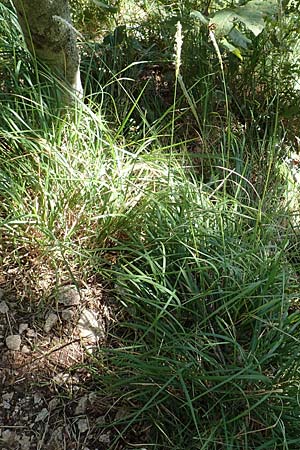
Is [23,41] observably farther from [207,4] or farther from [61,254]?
[61,254]

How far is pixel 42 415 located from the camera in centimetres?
179

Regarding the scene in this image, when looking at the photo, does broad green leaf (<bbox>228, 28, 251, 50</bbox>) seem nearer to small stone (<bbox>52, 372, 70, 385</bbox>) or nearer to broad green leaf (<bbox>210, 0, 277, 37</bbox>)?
broad green leaf (<bbox>210, 0, 277, 37</bbox>)

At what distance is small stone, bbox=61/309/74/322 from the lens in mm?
1968

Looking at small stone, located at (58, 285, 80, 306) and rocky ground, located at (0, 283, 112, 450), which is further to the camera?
small stone, located at (58, 285, 80, 306)

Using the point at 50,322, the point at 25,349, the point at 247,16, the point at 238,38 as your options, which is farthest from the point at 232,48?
the point at 25,349

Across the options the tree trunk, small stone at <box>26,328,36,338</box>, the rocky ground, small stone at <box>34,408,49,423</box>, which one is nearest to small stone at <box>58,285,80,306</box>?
the rocky ground

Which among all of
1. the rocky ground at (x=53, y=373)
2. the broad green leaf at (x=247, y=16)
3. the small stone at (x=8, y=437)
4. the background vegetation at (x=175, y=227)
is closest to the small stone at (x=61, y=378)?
the rocky ground at (x=53, y=373)

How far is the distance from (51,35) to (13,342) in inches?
45.3

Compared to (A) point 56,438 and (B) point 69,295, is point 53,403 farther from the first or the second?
(B) point 69,295

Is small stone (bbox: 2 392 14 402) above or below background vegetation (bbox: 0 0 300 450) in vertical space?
below

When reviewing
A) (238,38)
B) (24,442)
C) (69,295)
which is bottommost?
(24,442)

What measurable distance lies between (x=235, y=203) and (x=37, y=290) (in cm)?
78

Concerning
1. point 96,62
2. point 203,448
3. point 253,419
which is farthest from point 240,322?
point 96,62

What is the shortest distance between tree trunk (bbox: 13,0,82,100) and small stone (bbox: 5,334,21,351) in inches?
40.4
